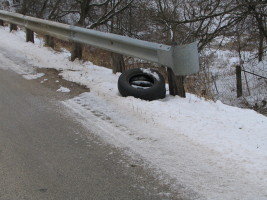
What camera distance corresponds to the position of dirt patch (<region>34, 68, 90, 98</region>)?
19.9ft

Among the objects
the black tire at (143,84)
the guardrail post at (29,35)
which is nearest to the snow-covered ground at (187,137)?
the black tire at (143,84)

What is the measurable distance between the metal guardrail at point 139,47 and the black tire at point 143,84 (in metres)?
0.26

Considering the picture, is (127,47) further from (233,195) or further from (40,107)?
(233,195)

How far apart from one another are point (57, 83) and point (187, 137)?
3157 mm

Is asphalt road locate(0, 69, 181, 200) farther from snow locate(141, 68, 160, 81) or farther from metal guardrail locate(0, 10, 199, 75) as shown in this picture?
metal guardrail locate(0, 10, 199, 75)

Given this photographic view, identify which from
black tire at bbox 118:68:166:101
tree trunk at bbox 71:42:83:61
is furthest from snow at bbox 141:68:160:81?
tree trunk at bbox 71:42:83:61

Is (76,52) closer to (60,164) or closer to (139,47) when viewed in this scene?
(139,47)

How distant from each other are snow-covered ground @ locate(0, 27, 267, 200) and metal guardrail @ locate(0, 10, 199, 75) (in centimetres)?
55

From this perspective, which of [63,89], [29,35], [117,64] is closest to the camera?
[63,89]

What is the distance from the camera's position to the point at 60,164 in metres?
3.65

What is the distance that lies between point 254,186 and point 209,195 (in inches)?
16.7

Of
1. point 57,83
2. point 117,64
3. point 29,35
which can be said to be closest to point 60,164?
point 57,83

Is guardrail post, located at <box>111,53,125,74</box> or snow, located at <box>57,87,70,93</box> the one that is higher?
guardrail post, located at <box>111,53,125,74</box>

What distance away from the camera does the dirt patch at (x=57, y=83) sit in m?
6.06
